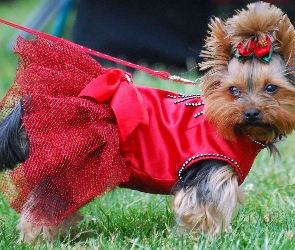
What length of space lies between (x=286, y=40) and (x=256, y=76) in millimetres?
225

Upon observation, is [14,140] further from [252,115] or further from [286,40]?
[286,40]

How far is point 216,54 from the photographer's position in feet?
10.4

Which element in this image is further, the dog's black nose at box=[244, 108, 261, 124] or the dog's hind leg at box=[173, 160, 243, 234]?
the dog's hind leg at box=[173, 160, 243, 234]

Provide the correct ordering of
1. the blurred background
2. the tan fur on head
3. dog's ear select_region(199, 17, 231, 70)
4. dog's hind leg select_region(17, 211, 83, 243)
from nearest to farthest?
1. the tan fur on head
2. dog's ear select_region(199, 17, 231, 70)
3. dog's hind leg select_region(17, 211, 83, 243)
4. the blurred background

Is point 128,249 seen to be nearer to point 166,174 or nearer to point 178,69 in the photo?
point 166,174

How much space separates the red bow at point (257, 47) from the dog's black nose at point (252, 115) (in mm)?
274

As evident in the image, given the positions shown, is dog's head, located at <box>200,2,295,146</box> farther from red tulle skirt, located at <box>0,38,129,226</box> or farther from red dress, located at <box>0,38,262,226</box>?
red tulle skirt, located at <box>0,38,129,226</box>

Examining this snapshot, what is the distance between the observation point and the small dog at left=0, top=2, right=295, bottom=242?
3.05 m

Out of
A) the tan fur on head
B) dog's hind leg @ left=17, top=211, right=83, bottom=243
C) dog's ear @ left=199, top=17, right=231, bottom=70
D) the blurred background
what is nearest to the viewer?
the tan fur on head

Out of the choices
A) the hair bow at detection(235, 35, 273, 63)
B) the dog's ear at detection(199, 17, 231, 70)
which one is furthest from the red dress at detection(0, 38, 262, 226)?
the hair bow at detection(235, 35, 273, 63)

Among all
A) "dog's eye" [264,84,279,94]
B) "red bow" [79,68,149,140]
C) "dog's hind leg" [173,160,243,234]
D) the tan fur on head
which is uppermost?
the tan fur on head

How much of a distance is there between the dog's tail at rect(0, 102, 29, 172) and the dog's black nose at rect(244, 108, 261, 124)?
3.61 feet

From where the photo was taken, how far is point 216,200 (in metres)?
3.19

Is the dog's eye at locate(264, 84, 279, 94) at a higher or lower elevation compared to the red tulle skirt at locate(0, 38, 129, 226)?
higher
